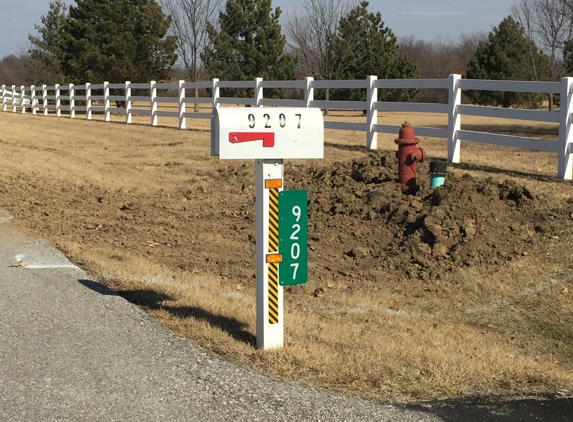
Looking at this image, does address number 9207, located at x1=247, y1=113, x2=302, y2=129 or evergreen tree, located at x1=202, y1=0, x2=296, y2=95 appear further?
evergreen tree, located at x1=202, y1=0, x2=296, y2=95

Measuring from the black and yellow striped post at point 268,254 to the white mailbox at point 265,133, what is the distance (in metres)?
0.17

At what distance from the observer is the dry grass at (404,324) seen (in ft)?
17.3

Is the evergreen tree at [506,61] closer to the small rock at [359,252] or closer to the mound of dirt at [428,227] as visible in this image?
the mound of dirt at [428,227]

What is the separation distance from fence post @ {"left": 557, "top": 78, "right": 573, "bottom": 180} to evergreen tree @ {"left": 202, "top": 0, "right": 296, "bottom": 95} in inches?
1230

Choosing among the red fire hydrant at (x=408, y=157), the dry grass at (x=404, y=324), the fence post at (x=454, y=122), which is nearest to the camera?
the dry grass at (x=404, y=324)

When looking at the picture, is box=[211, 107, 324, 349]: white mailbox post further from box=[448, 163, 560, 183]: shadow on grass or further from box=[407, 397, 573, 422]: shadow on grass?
box=[448, 163, 560, 183]: shadow on grass

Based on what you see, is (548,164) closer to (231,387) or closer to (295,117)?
(295,117)

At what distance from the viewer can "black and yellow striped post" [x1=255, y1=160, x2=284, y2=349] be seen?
5.60 meters

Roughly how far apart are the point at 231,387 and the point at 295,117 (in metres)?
1.86

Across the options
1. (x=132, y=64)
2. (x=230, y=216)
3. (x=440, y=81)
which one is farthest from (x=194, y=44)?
(x=230, y=216)

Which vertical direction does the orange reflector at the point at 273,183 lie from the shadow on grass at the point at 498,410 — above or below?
above

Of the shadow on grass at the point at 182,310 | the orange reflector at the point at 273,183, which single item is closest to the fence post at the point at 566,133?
the shadow on grass at the point at 182,310

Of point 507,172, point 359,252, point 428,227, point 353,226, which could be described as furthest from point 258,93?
point 428,227

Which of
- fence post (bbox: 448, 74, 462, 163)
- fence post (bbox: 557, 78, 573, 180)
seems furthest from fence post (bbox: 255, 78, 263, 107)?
fence post (bbox: 557, 78, 573, 180)
